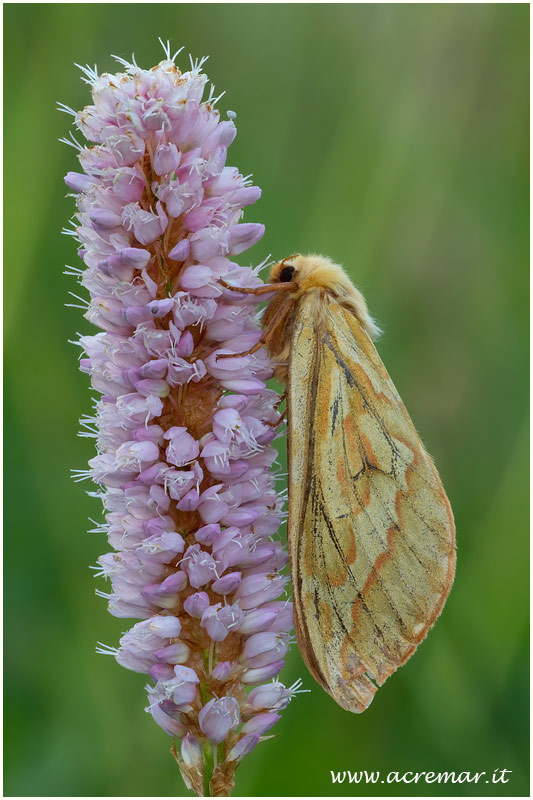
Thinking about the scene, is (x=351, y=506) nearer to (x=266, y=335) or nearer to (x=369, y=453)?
(x=369, y=453)

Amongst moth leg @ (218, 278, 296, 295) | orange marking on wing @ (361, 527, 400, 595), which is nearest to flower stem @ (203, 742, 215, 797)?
orange marking on wing @ (361, 527, 400, 595)

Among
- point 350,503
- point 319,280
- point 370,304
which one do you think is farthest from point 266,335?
point 370,304

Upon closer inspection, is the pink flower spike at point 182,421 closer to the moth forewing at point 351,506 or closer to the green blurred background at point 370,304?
the moth forewing at point 351,506

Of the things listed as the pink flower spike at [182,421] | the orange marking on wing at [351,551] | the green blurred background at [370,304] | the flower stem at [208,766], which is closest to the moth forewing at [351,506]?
the orange marking on wing at [351,551]

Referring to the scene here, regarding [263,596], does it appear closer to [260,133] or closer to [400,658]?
[400,658]

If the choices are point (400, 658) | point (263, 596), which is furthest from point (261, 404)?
point (400, 658)

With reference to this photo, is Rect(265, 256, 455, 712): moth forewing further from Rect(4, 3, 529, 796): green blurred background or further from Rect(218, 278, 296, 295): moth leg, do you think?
Rect(4, 3, 529, 796): green blurred background

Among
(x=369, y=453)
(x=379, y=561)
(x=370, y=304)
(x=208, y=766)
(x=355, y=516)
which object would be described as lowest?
(x=208, y=766)
